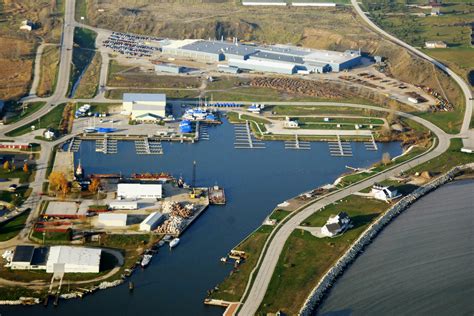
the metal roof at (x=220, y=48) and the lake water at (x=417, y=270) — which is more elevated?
the lake water at (x=417, y=270)

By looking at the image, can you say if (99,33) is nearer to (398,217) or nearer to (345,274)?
(398,217)

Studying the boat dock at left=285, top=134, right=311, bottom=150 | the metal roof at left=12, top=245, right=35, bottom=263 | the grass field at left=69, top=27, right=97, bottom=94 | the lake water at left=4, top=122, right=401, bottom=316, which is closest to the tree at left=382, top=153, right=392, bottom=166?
the lake water at left=4, top=122, right=401, bottom=316

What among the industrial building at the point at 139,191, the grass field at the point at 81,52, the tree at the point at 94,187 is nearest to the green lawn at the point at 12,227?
the tree at the point at 94,187

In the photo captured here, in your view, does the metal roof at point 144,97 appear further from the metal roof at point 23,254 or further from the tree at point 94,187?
the metal roof at point 23,254

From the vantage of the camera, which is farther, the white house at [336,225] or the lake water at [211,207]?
the white house at [336,225]

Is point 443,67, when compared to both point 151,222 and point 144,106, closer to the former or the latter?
point 144,106

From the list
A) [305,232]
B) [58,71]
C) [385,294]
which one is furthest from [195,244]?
[58,71]
